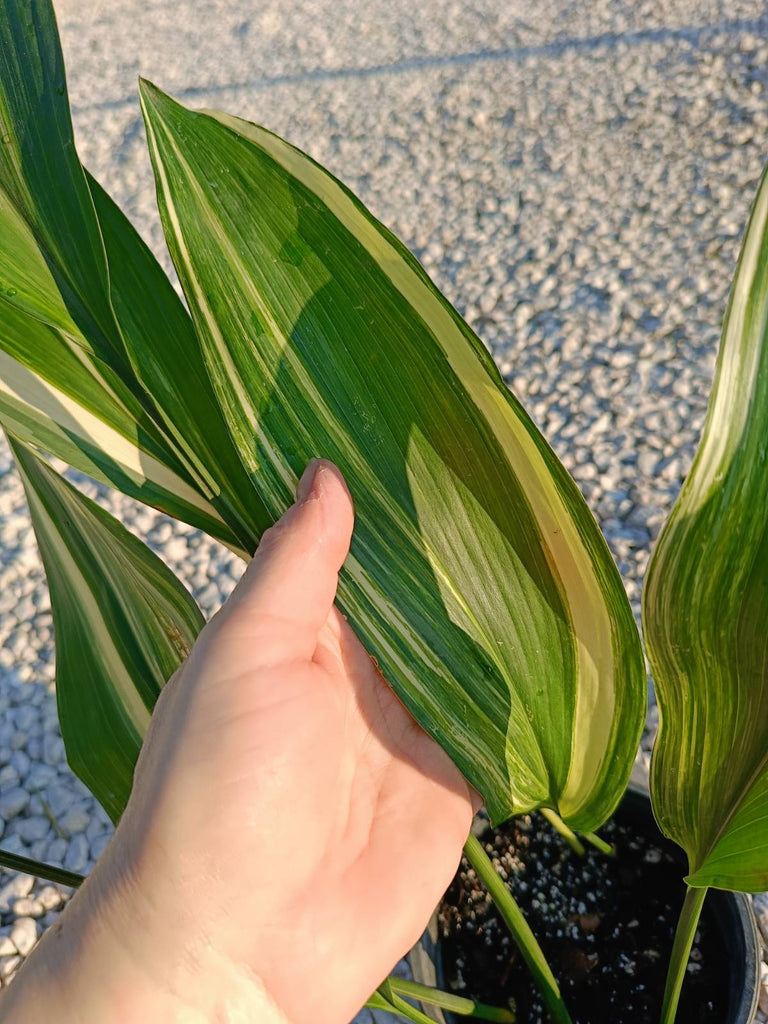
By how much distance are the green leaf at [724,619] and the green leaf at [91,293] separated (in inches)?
9.4

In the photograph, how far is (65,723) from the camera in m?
0.63

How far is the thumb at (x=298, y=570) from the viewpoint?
0.46 meters

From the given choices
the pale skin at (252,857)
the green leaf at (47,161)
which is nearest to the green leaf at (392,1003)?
the pale skin at (252,857)

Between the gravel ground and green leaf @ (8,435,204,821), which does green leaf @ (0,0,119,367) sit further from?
the gravel ground

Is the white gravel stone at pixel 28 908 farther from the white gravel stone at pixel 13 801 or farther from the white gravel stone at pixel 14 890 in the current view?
the white gravel stone at pixel 13 801

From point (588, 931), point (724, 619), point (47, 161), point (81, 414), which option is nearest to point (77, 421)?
point (81, 414)

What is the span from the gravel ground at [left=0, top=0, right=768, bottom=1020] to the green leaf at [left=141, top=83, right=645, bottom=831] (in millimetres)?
589

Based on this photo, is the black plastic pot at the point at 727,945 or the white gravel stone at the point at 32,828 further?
the white gravel stone at the point at 32,828

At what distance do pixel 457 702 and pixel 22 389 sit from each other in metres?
0.31

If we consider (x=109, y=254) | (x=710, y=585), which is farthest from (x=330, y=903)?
(x=109, y=254)

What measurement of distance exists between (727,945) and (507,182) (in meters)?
1.48

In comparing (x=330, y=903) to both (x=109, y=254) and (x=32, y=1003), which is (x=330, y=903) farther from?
(x=109, y=254)

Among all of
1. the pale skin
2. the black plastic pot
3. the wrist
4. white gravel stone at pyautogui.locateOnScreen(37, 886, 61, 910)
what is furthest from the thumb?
white gravel stone at pyautogui.locateOnScreen(37, 886, 61, 910)

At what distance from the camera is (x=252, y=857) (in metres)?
0.47
